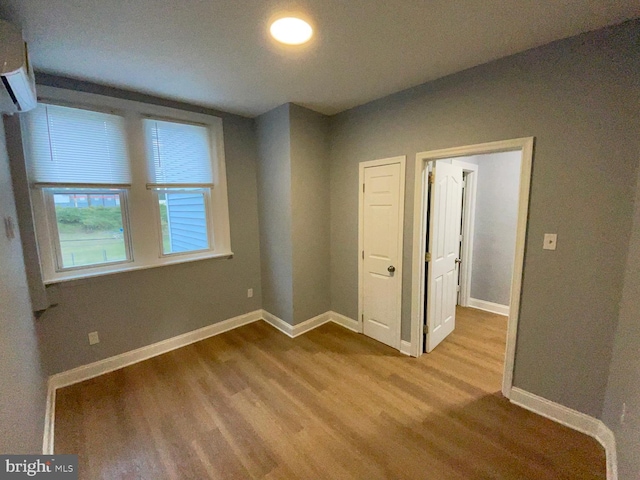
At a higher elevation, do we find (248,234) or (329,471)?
(248,234)

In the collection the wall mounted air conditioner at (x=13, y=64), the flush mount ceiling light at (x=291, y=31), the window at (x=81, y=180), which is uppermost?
the flush mount ceiling light at (x=291, y=31)

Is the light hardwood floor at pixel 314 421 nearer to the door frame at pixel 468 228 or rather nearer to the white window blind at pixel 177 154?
the door frame at pixel 468 228

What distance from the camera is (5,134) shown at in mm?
1815

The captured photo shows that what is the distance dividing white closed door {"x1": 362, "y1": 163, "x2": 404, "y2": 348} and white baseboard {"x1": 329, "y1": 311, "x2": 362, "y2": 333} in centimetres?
15

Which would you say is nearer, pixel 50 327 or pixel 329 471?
pixel 329 471

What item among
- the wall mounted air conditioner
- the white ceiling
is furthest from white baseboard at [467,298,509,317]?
the wall mounted air conditioner

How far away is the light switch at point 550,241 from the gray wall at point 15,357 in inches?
116

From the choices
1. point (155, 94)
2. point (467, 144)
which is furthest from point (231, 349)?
point (467, 144)

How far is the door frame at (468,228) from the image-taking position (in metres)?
3.71

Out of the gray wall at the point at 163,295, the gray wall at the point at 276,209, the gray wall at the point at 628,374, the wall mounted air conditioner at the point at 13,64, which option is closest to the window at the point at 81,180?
the gray wall at the point at 163,295

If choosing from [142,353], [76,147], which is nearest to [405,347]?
[142,353]

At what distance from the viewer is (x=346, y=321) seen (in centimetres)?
336

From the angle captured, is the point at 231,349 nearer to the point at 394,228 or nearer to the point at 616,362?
the point at 394,228

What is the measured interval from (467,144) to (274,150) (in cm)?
196
